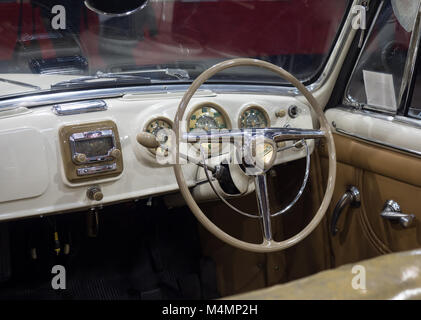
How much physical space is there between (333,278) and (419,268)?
145 mm

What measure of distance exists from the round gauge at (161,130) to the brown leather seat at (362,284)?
109 cm

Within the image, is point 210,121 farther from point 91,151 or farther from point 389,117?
point 389,117

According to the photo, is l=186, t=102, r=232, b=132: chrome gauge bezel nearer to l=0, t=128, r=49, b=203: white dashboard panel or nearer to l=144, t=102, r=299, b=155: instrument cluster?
l=144, t=102, r=299, b=155: instrument cluster

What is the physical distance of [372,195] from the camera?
2.14 metres

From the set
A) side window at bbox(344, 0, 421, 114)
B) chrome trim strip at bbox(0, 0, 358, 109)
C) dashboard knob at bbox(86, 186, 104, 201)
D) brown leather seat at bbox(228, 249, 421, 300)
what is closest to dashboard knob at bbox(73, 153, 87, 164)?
dashboard knob at bbox(86, 186, 104, 201)

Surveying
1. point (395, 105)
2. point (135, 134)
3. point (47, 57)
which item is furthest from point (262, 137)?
point (47, 57)

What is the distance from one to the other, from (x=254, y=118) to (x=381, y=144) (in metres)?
0.52

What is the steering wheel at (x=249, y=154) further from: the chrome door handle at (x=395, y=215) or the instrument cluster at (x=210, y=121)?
the chrome door handle at (x=395, y=215)

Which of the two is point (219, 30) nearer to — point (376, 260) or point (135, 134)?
point (135, 134)

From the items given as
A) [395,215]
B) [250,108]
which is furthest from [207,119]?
[395,215]

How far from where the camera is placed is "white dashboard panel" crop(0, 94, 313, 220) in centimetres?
171

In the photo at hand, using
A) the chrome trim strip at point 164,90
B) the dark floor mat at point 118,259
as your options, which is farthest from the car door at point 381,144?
the dark floor mat at point 118,259

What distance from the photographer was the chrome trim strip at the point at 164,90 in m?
1.79
